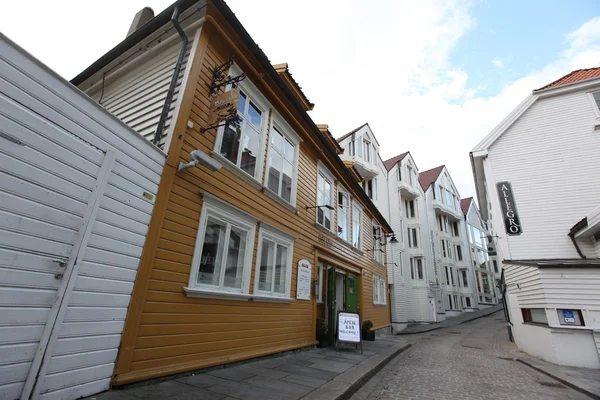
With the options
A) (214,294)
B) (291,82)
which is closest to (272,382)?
(214,294)

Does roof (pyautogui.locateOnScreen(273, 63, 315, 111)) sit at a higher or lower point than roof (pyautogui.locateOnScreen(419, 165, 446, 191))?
lower


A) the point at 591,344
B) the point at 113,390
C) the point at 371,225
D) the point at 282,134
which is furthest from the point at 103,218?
the point at 371,225

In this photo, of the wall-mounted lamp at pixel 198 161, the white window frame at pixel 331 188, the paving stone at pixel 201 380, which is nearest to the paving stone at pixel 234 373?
the paving stone at pixel 201 380

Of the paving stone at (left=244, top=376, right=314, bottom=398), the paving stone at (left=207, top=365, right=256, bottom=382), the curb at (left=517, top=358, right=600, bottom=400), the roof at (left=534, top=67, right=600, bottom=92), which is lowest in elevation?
the curb at (left=517, top=358, right=600, bottom=400)

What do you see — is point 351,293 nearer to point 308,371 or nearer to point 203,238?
point 308,371

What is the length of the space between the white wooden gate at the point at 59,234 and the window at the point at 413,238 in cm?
2449

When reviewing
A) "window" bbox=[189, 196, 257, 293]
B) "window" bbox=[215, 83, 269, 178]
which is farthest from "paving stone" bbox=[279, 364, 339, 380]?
"window" bbox=[215, 83, 269, 178]

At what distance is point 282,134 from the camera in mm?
8141

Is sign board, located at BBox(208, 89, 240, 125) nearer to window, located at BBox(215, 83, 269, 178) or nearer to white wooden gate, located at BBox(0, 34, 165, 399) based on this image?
window, located at BBox(215, 83, 269, 178)

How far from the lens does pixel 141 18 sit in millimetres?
9164

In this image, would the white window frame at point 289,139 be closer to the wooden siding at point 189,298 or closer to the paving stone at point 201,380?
the wooden siding at point 189,298

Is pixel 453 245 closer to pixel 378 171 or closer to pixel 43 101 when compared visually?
pixel 378 171

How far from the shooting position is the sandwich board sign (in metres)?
8.66

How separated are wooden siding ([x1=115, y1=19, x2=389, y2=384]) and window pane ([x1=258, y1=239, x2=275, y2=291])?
41 cm
